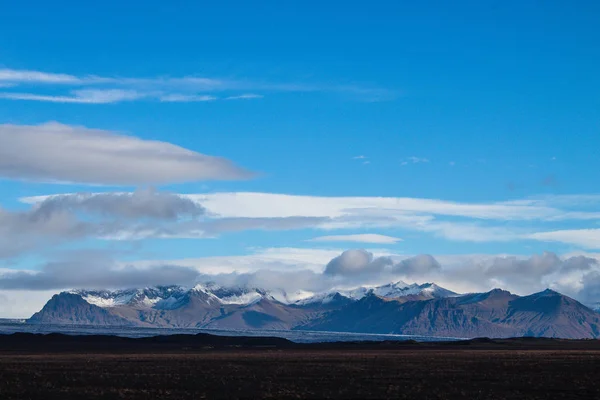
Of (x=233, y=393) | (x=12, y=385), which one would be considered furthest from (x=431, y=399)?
(x=12, y=385)

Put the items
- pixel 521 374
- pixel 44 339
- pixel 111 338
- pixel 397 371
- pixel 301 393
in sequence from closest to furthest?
pixel 301 393
pixel 521 374
pixel 397 371
pixel 44 339
pixel 111 338

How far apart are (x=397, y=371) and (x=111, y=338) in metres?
121

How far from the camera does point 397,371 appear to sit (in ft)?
236

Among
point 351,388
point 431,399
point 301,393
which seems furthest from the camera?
point 351,388

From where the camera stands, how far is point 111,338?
596 feet

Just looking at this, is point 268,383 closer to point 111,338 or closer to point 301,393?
point 301,393

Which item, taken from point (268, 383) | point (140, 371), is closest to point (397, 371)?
point (268, 383)

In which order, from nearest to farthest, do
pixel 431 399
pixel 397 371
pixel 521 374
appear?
1. pixel 431 399
2. pixel 521 374
3. pixel 397 371

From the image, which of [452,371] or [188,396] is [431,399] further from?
[452,371]

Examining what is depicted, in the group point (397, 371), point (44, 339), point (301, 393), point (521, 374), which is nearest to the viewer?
point (301, 393)

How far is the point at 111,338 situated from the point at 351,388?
136 metres

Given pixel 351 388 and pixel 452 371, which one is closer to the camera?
pixel 351 388

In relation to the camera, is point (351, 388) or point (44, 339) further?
point (44, 339)

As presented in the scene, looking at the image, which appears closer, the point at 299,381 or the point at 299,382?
the point at 299,382
